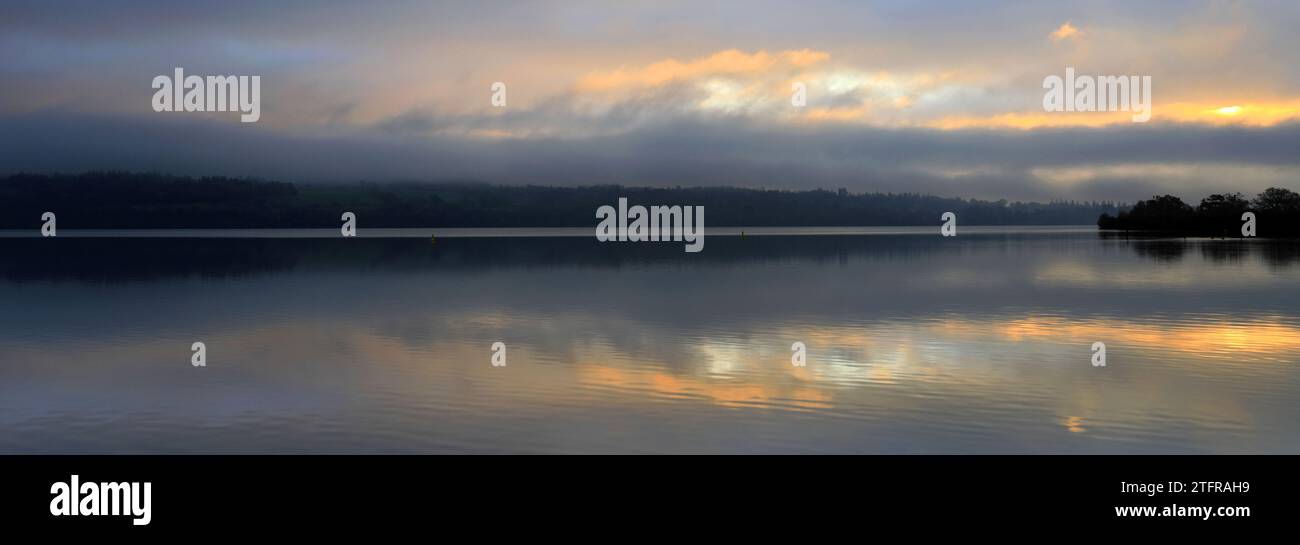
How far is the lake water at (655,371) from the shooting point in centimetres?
1636

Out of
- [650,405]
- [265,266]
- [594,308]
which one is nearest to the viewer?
[650,405]

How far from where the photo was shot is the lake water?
53.7 ft
